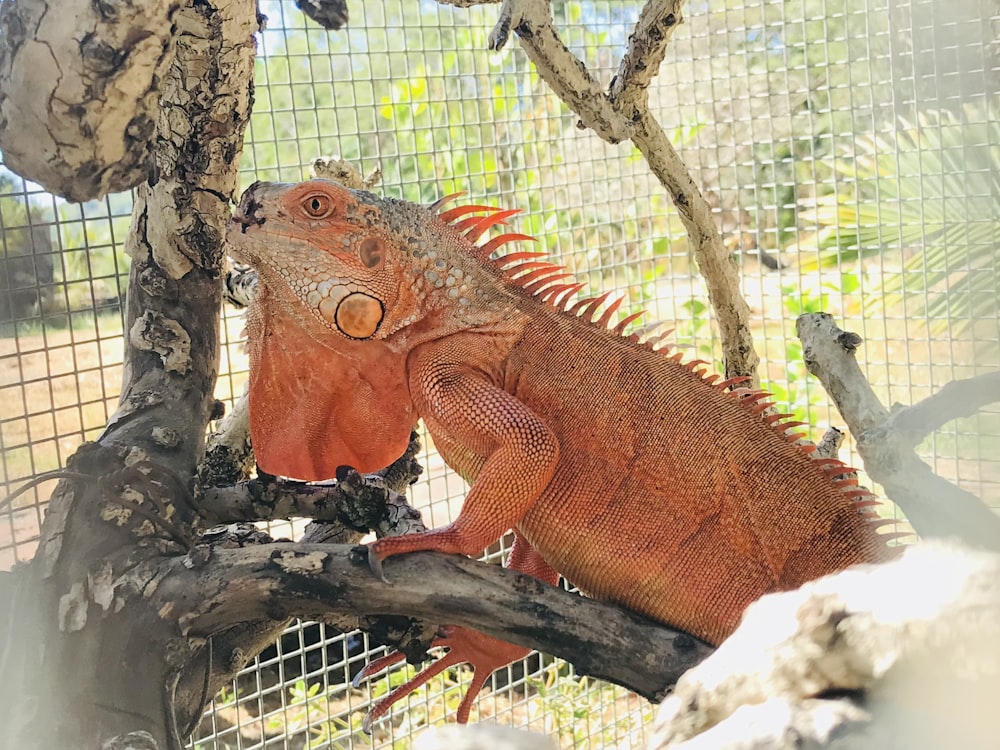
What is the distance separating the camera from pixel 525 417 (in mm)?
2066

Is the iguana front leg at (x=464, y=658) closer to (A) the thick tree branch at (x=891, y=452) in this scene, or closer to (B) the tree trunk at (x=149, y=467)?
(B) the tree trunk at (x=149, y=467)

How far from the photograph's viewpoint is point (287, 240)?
2.16 meters

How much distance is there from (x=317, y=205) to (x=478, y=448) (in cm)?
73

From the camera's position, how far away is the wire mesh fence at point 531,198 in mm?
2734

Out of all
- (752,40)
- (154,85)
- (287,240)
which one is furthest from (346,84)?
(154,85)

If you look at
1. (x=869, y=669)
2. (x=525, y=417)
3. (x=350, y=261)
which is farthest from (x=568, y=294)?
(x=869, y=669)

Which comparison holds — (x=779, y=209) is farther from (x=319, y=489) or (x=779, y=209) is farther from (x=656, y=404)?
(x=319, y=489)

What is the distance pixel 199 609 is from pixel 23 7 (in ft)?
3.68

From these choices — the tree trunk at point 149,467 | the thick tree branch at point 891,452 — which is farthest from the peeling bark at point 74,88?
the thick tree branch at point 891,452

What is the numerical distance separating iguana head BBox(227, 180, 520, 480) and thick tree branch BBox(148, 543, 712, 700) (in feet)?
2.00

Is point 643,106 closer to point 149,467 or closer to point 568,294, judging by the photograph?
point 568,294

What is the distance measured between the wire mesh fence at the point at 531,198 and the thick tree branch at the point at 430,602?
463 millimetres

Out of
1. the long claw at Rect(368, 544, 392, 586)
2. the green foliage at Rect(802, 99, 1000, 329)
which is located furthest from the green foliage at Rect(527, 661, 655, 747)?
the green foliage at Rect(802, 99, 1000, 329)

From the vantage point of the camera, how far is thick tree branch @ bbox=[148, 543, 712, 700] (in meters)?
1.72
